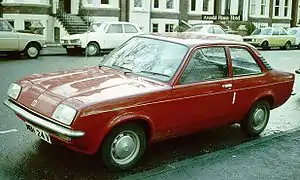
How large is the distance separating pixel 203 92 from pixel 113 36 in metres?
15.0

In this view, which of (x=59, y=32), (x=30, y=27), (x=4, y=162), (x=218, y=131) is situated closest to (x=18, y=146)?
(x=4, y=162)

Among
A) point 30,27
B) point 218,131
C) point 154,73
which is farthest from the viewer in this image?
point 30,27

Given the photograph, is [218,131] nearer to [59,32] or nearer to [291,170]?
[291,170]

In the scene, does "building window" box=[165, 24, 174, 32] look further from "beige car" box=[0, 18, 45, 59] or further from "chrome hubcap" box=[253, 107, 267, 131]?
"chrome hubcap" box=[253, 107, 267, 131]

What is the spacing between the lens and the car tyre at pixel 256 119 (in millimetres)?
Answer: 6820

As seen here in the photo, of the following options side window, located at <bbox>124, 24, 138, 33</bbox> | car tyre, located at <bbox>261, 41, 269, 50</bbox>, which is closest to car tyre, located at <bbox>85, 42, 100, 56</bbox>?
side window, located at <bbox>124, 24, 138, 33</bbox>

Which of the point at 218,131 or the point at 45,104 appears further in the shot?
the point at 218,131

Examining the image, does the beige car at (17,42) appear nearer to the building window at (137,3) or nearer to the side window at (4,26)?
the side window at (4,26)

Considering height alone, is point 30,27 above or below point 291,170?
above

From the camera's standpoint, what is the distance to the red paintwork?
15.6 feet

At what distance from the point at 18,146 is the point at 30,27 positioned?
1734 centimetres

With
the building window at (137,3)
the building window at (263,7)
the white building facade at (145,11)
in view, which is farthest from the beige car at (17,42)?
the building window at (263,7)

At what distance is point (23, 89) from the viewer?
535cm

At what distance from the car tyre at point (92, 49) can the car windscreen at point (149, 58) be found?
13.3 metres
